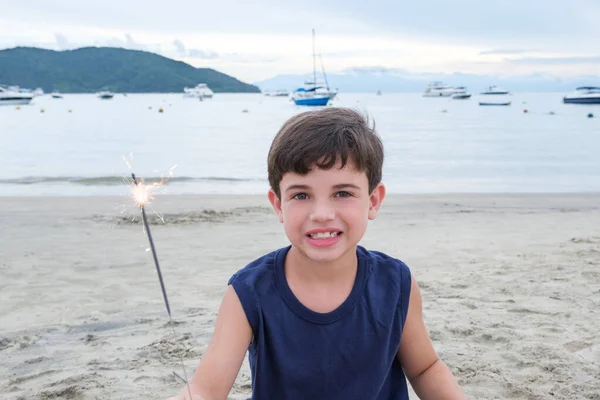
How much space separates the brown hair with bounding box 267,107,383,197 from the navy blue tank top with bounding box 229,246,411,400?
12.0 inches

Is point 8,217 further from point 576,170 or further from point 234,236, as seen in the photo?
point 576,170

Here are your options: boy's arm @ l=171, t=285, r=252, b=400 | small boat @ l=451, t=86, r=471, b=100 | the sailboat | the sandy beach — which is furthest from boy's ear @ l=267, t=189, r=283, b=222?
small boat @ l=451, t=86, r=471, b=100

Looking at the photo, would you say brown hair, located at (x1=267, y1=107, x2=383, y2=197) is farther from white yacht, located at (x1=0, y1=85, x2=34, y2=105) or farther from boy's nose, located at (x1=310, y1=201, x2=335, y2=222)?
white yacht, located at (x1=0, y1=85, x2=34, y2=105)

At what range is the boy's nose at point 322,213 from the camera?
185 cm

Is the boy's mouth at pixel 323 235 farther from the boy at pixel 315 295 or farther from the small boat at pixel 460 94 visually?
the small boat at pixel 460 94

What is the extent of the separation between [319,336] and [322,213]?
38 centimetres

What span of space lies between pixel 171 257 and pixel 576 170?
1397 centimetres

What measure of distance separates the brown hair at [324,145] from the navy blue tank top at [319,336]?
0.31 m

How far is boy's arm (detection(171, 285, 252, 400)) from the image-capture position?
1.91 meters

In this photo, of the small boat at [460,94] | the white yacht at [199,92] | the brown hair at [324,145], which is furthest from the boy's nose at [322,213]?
the white yacht at [199,92]

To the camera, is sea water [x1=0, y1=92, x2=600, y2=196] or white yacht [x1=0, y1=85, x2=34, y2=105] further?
white yacht [x1=0, y1=85, x2=34, y2=105]

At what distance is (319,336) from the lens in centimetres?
191

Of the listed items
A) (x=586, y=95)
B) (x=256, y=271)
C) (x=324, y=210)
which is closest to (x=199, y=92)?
(x=586, y=95)

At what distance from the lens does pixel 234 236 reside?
7281 millimetres
